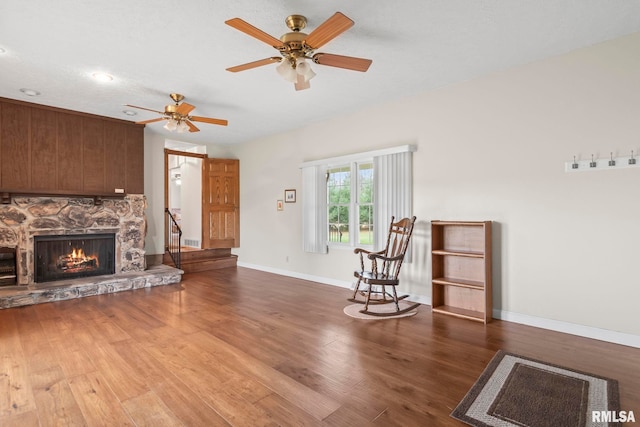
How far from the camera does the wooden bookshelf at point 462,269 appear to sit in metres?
3.65

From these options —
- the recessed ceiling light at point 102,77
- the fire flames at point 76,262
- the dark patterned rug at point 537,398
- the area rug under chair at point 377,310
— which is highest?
the recessed ceiling light at point 102,77

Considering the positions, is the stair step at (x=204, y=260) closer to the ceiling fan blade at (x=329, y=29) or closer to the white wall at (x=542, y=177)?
the white wall at (x=542, y=177)

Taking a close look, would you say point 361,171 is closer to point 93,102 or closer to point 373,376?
point 373,376

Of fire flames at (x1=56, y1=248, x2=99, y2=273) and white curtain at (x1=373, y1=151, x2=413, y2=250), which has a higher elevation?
white curtain at (x1=373, y1=151, x2=413, y2=250)

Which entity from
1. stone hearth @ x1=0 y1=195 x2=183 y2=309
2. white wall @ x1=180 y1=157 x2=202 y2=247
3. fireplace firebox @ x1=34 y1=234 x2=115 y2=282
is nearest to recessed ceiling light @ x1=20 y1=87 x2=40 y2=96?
stone hearth @ x1=0 y1=195 x2=183 y2=309

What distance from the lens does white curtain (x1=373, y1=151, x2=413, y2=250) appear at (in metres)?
4.50

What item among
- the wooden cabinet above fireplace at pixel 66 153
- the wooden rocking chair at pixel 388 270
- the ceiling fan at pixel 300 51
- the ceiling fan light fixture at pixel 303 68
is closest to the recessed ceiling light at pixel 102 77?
the wooden cabinet above fireplace at pixel 66 153

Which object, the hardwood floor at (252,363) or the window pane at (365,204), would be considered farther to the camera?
the window pane at (365,204)

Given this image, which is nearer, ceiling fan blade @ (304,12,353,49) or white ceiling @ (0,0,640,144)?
ceiling fan blade @ (304,12,353,49)

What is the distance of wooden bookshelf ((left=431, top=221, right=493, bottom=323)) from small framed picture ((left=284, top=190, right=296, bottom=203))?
298cm

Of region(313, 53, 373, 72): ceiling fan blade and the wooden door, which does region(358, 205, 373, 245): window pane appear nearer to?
region(313, 53, 373, 72): ceiling fan blade

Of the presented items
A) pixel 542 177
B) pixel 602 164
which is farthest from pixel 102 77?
pixel 602 164

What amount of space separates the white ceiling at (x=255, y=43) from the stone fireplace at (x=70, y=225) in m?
1.60

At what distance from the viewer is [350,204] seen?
17.2ft
